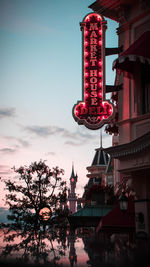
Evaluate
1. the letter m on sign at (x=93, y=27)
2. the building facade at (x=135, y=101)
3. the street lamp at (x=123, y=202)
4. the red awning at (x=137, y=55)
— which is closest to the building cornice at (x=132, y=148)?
the building facade at (x=135, y=101)

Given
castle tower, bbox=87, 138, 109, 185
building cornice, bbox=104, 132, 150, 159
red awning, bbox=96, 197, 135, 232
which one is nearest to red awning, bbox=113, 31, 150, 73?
building cornice, bbox=104, 132, 150, 159

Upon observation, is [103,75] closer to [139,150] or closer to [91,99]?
[91,99]

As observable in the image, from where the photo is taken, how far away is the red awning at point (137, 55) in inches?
442

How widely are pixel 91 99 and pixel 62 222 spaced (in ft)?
49.8

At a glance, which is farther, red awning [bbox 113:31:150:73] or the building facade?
red awning [bbox 113:31:150:73]

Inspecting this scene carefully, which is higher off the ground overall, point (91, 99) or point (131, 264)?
point (91, 99)

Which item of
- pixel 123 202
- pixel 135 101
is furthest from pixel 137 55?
pixel 123 202

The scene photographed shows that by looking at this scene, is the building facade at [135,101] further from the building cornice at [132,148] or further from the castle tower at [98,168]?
the castle tower at [98,168]

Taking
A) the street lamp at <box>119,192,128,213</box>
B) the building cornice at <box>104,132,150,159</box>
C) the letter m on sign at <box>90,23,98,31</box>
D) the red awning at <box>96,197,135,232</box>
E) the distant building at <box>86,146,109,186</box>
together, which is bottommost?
the red awning at <box>96,197,135,232</box>

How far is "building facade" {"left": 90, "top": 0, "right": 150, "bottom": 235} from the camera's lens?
1104cm

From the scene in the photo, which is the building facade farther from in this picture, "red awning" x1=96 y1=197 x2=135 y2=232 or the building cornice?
"red awning" x1=96 y1=197 x2=135 y2=232

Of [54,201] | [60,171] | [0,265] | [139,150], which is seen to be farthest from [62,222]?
[0,265]

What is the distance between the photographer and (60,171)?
87.5 ft

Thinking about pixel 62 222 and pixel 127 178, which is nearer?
pixel 127 178
